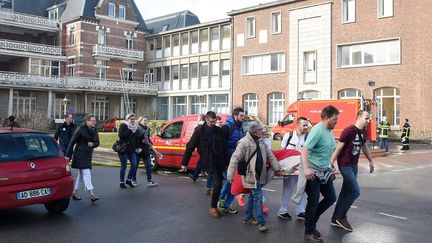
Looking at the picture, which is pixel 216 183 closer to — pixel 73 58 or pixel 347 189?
pixel 347 189

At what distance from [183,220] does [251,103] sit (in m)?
31.1

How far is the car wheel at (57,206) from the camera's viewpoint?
721 cm

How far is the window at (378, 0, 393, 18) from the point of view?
96.8 feet

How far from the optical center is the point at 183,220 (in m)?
6.88

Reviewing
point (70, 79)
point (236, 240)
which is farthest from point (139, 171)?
point (70, 79)

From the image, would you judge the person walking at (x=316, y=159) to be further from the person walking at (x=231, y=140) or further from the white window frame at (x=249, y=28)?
the white window frame at (x=249, y=28)

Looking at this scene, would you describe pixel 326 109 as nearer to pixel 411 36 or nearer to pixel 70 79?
pixel 411 36

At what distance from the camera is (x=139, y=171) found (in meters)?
13.4

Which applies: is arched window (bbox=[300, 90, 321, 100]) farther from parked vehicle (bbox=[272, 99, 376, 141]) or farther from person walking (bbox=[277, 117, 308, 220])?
person walking (bbox=[277, 117, 308, 220])

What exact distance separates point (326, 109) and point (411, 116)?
2476 cm

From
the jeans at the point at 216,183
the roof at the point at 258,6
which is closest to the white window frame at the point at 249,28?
the roof at the point at 258,6

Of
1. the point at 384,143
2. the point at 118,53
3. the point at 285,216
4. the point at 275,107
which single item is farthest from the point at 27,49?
the point at 285,216

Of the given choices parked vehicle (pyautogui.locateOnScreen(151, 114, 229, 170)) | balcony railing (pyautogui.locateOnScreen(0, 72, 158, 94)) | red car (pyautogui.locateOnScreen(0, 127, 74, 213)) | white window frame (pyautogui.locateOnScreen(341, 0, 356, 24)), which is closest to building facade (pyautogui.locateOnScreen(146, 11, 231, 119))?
balcony railing (pyautogui.locateOnScreen(0, 72, 158, 94))

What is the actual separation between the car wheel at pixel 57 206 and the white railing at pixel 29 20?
39.8 m
